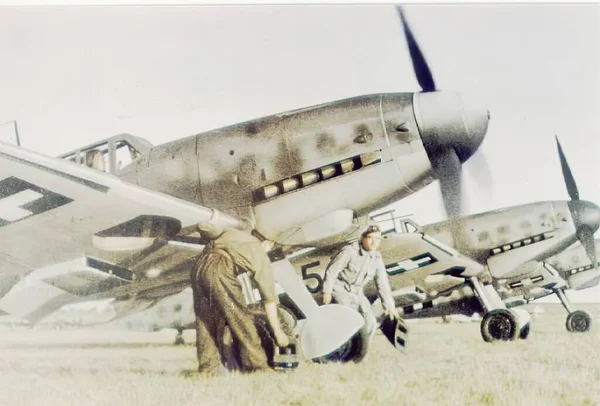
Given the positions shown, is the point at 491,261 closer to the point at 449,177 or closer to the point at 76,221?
the point at 449,177

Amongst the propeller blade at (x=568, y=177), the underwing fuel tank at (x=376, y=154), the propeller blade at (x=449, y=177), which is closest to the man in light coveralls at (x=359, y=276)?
the underwing fuel tank at (x=376, y=154)

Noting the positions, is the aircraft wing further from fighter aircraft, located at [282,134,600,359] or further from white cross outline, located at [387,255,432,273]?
white cross outline, located at [387,255,432,273]

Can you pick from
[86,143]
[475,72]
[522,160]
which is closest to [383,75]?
[475,72]

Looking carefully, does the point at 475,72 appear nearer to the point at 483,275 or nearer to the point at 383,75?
the point at 383,75

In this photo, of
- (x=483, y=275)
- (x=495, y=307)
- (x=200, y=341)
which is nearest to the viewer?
(x=200, y=341)

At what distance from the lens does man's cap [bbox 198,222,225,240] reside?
11.3ft

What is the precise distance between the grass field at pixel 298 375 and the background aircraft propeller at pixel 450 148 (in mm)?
971

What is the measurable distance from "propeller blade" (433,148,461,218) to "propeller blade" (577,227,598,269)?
1.61m

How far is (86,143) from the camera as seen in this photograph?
12.3 ft

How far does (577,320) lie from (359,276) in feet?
6.30

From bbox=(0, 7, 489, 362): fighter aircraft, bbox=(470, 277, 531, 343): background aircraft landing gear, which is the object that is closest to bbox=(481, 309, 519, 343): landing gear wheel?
bbox=(470, 277, 531, 343): background aircraft landing gear

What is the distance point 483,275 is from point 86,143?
3313 mm

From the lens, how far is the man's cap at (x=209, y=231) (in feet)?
11.3

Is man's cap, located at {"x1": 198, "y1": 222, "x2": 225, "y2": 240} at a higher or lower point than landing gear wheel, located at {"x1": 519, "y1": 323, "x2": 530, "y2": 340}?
higher
